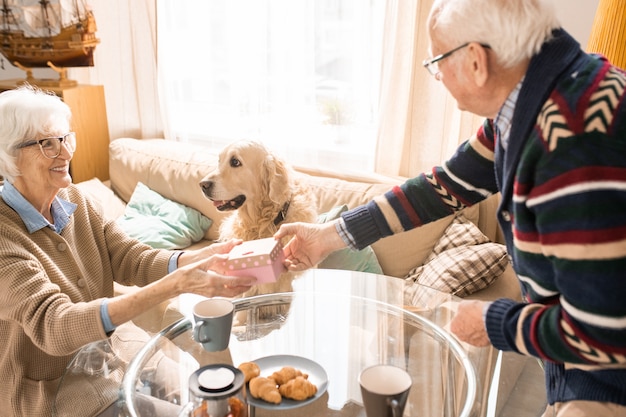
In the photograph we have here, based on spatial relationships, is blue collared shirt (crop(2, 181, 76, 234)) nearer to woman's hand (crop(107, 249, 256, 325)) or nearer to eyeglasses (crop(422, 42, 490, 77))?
woman's hand (crop(107, 249, 256, 325))

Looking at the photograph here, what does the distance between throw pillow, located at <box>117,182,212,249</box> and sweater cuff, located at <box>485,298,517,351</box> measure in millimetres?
2043

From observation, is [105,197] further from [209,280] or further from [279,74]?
[209,280]

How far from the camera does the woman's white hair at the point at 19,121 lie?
1.52 m

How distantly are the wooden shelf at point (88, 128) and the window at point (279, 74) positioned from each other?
0.39 metres

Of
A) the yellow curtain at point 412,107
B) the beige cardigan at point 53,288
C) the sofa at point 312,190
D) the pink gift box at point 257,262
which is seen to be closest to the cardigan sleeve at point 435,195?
the pink gift box at point 257,262

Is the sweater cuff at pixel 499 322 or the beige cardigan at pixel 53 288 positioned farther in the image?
the beige cardigan at pixel 53 288

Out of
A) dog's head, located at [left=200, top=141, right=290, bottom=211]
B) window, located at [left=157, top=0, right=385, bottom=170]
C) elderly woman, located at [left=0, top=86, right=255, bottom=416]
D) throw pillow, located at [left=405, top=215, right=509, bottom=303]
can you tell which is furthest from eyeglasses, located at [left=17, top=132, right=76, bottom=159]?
window, located at [left=157, top=0, right=385, bottom=170]

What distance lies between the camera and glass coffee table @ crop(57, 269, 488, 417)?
132cm

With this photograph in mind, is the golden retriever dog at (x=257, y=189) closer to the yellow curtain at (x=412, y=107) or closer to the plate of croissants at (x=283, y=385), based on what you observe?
the yellow curtain at (x=412, y=107)

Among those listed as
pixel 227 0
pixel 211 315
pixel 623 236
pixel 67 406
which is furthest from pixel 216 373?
pixel 227 0

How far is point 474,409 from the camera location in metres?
1.25

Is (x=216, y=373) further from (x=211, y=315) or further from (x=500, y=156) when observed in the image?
(x=500, y=156)

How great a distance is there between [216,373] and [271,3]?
239 cm

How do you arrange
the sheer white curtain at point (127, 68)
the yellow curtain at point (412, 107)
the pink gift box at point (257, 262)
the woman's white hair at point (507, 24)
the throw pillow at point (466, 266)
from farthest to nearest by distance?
the sheer white curtain at point (127, 68)
the yellow curtain at point (412, 107)
the throw pillow at point (466, 266)
the pink gift box at point (257, 262)
the woman's white hair at point (507, 24)
